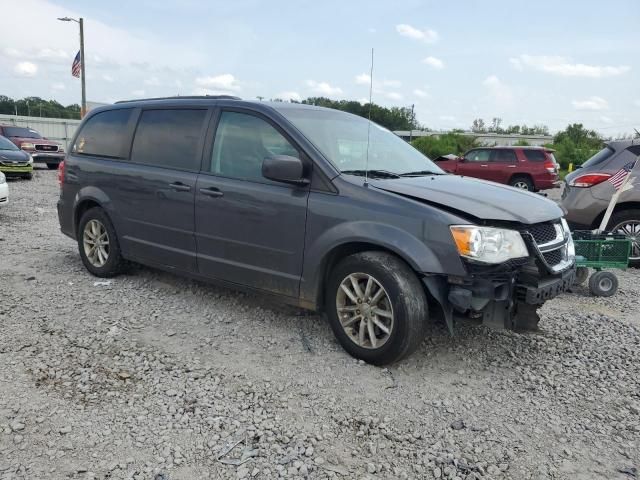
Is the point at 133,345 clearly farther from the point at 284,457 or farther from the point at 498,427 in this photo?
the point at 498,427

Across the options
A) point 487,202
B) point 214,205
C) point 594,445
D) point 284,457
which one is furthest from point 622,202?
point 284,457

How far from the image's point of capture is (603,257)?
5.57 meters

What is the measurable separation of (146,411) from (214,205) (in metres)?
1.84

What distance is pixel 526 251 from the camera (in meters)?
3.41

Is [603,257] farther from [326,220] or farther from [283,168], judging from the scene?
[283,168]

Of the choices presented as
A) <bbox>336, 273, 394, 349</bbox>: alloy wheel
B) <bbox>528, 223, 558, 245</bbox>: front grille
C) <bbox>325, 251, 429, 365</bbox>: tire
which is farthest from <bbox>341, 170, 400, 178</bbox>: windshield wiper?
<bbox>528, 223, 558, 245</bbox>: front grille

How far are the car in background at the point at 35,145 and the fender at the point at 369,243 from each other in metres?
18.5

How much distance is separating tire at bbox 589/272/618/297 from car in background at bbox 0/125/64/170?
1892 centimetres

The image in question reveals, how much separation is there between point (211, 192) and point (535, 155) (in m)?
15.1

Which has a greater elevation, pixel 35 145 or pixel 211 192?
pixel 35 145

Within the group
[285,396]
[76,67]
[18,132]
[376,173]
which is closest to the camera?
[285,396]

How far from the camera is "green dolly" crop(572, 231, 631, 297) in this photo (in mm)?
5504

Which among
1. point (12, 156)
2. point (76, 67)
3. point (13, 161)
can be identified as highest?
point (76, 67)

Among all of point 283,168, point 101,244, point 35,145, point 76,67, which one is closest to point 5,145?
point 35,145
